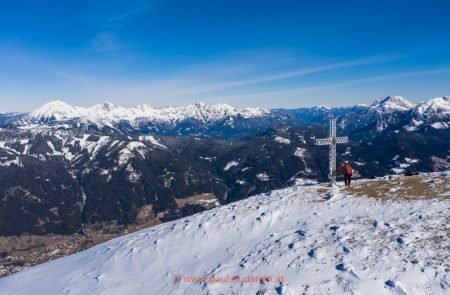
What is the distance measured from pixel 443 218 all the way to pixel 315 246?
11338 millimetres

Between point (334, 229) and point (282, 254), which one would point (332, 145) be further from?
point (282, 254)

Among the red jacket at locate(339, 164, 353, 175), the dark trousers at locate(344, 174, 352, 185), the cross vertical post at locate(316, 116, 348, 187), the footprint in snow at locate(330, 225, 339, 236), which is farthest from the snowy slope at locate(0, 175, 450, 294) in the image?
the red jacket at locate(339, 164, 353, 175)

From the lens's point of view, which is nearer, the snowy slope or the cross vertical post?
the snowy slope

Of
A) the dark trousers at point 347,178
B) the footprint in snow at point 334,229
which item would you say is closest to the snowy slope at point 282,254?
the footprint in snow at point 334,229

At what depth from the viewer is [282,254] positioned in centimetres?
3138

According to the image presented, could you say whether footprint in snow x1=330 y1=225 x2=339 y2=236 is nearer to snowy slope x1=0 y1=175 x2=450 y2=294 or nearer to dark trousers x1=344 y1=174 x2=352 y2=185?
snowy slope x1=0 y1=175 x2=450 y2=294

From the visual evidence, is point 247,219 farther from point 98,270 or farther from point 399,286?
point 399,286

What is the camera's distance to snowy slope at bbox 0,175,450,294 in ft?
84.7

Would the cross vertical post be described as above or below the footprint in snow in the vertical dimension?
above

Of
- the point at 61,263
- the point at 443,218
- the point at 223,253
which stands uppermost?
the point at 443,218

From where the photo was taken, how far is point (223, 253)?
3500 cm

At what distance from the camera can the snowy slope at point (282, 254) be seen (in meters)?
25.8

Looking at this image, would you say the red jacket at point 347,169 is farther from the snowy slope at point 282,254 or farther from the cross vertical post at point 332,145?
the snowy slope at point 282,254

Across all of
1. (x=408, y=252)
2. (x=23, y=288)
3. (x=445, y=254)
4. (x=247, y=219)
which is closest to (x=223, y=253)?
(x=247, y=219)
